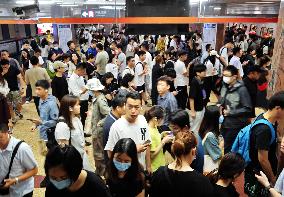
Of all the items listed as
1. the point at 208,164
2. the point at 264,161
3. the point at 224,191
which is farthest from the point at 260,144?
the point at 224,191

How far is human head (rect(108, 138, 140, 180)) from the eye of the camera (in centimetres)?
213

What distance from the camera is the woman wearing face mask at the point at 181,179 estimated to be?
80.5 inches

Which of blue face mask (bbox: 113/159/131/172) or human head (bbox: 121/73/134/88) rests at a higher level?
human head (bbox: 121/73/134/88)

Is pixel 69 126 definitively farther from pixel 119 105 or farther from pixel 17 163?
pixel 17 163

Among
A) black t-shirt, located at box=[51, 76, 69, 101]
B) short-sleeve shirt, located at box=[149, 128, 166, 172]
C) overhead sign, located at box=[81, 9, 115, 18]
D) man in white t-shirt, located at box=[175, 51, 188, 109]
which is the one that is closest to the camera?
short-sleeve shirt, located at box=[149, 128, 166, 172]

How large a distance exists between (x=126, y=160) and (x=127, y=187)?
198mm

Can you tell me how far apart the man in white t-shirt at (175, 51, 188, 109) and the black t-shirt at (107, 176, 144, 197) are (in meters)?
4.45

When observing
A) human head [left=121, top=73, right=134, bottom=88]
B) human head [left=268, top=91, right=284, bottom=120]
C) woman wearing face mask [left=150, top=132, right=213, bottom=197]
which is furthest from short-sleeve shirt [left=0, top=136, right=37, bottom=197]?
human head [left=121, top=73, right=134, bottom=88]

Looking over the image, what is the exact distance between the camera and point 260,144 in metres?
2.74

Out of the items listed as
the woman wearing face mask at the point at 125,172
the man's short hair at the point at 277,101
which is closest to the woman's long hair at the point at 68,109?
the woman wearing face mask at the point at 125,172

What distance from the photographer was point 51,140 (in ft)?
10.8

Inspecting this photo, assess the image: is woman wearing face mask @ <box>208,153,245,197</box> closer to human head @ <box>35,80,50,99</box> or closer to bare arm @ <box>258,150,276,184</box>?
bare arm @ <box>258,150,276,184</box>

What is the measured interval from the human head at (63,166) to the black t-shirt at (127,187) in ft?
1.47

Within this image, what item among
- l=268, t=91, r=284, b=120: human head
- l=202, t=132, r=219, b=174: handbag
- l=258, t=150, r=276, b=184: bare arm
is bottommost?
l=202, t=132, r=219, b=174: handbag
